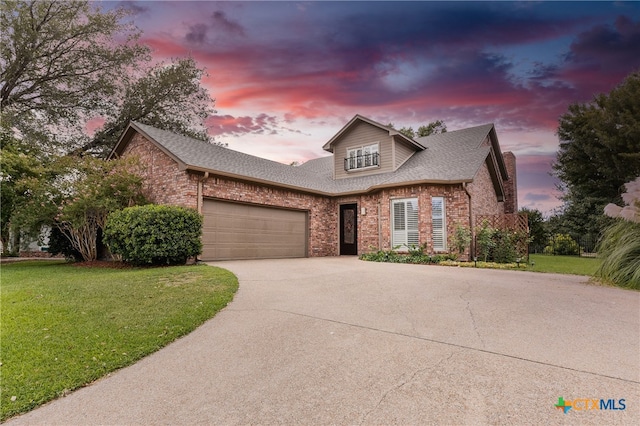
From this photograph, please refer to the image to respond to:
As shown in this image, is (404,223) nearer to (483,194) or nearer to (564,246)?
(483,194)

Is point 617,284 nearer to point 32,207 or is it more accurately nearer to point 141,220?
point 141,220

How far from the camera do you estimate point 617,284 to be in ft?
20.1

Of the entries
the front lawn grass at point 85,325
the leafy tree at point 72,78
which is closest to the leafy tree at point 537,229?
the front lawn grass at point 85,325

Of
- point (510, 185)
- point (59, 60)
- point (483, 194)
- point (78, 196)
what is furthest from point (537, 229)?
point (59, 60)

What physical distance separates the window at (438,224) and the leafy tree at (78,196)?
430 inches

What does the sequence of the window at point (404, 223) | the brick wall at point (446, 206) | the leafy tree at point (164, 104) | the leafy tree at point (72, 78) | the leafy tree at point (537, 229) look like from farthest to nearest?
the leafy tree at point (537, 229) < the leafy tree at point (164, 104) < the leafy tree at point (72, 78) < the window at point (404, 223) < the brick wall at point (446, 206)

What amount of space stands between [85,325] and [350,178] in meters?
13.6

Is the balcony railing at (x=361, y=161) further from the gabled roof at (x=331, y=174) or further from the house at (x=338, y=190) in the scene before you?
the gabled roof at (x=331, y=174)

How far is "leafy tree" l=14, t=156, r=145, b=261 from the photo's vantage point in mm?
9930


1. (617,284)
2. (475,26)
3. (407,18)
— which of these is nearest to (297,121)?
(407,18)

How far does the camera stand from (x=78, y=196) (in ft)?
32.4

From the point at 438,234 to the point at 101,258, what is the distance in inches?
529

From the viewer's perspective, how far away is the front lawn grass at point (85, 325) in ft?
9.11

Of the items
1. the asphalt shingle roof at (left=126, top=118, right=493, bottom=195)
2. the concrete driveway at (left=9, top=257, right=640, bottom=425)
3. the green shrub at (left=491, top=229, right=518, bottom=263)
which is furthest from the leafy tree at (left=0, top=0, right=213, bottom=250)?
the green shrub at (left=491, top=229, right=518, bottom=263)
